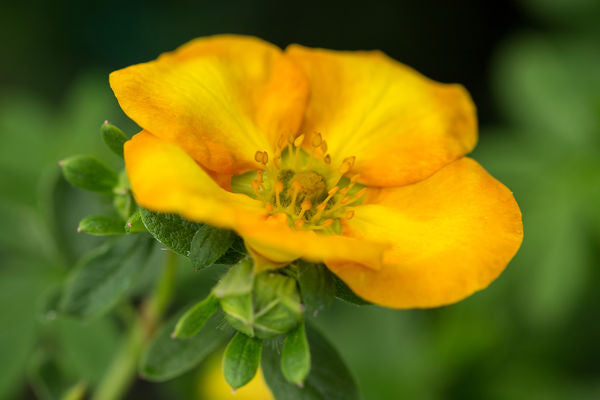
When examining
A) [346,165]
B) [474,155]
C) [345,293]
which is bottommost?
[474,155]

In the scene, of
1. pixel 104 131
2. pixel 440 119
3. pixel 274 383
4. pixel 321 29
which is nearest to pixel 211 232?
pixel 104 131

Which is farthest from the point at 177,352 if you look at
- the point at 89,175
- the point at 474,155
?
the point at 474,155

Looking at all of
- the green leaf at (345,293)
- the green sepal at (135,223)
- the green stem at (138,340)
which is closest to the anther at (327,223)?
the green leaf at (345,293)

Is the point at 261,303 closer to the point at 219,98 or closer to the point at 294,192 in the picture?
the point at 294,192

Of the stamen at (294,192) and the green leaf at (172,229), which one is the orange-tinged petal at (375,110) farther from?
the green leaf at (172,229)

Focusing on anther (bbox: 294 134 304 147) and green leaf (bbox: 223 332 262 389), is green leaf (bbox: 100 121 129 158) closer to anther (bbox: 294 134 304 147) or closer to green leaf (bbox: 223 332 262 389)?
anther (bbox: 294 134 304 147)

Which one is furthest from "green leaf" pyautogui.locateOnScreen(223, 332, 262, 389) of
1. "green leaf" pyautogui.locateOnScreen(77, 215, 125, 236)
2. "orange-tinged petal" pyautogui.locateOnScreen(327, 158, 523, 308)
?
"green leaf" pyautogui.locateOnScreen(77, 215, 125, 236)

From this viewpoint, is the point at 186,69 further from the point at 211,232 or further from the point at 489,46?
the point at 489,46
